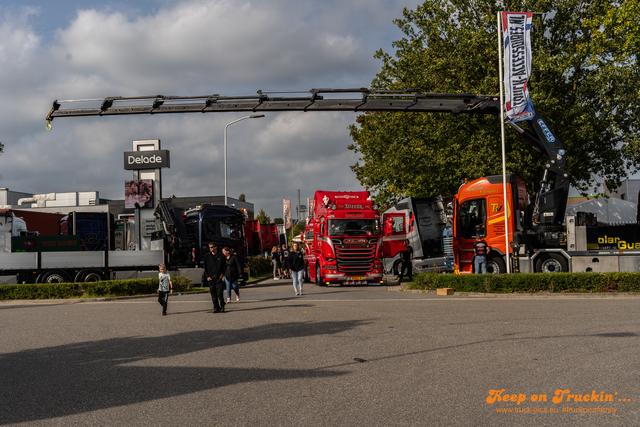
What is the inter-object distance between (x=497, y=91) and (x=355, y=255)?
932 cm

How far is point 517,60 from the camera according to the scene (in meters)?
19.2

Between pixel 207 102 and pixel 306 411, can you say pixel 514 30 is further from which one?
pixel 306 411

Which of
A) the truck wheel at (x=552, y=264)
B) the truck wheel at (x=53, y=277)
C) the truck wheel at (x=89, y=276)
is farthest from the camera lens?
the truck wheel at (x=89, y=276)

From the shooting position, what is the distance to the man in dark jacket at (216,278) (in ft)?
46.3

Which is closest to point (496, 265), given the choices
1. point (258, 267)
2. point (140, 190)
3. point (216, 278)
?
point (216, 278)

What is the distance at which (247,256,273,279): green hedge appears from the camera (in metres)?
33.4

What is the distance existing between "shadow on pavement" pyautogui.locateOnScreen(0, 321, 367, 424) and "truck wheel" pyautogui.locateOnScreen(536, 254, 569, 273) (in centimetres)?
1151

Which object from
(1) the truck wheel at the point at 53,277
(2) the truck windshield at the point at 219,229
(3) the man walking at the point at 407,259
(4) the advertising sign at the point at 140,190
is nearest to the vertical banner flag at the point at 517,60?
(3) the man walking at the point at 407,259

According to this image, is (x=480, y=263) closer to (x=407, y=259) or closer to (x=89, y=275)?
(x=407, y=259)

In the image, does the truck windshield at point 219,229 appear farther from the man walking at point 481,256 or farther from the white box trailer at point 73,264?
the man walking at point 481,256

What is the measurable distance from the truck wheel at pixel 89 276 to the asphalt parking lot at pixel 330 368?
362 inches

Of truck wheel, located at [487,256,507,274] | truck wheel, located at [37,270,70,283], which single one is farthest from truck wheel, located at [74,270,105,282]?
truck wheel, located at [487,256,507,274]

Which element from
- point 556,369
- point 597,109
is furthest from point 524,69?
point 556,369

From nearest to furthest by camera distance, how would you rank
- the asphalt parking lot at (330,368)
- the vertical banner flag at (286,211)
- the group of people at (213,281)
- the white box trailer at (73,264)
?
1. the asphalt parking lot at (330,368)
2. the group of people at (213,281)
3. the white box trailer at (73,264)
4. the vertical banner flag at (286,211)
